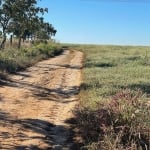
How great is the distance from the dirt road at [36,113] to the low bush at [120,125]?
53cm

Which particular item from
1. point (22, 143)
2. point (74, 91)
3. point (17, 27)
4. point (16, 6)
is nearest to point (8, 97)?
point (74, 91)

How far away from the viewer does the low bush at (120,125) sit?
24.6ft

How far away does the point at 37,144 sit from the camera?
874 centimetres

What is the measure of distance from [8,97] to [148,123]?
6.78 m

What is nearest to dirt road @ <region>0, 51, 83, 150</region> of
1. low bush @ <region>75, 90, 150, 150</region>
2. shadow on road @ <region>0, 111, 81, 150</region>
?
shadow on road @ <region>0, 111, 81, 150</region>

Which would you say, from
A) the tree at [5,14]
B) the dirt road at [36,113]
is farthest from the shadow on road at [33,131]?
the tree at [5,14]

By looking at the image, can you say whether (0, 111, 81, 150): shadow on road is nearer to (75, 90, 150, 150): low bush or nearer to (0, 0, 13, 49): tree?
(75, 90, 150, 150): low bush

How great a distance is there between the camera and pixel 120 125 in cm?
841

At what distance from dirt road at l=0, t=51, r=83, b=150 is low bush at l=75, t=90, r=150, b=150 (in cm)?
53

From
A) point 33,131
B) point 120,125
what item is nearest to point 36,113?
point 33,131

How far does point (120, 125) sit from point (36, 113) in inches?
147

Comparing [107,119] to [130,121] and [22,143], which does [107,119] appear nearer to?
[130,121]

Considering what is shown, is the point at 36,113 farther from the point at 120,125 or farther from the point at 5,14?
the point at 5,14

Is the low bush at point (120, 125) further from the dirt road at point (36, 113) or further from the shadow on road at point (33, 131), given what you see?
the dirt road at point (36, 113)
